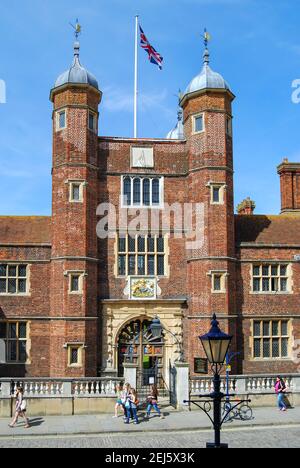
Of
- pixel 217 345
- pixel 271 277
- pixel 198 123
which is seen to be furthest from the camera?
pixel 271 277

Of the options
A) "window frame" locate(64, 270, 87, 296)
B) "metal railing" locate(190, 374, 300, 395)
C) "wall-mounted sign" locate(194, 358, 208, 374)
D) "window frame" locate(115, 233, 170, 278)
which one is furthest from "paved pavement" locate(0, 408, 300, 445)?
"window frame" locate(115, 233, 170, 278)

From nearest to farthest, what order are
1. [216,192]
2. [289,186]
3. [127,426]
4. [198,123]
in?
1. [127,426]
2. [216,192]
3. [198,123]
4. [289,186]

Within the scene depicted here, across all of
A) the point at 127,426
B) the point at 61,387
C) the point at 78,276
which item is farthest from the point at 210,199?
the point at 127,426

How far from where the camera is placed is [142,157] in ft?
83.3

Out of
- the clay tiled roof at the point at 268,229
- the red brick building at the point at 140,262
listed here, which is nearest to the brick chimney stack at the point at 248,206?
the clay tiled roof at the point at 268,229

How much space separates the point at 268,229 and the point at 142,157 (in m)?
6.51

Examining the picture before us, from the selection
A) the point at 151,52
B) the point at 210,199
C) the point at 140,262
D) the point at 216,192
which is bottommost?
the point at 140,262

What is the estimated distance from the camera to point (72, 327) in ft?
76.2

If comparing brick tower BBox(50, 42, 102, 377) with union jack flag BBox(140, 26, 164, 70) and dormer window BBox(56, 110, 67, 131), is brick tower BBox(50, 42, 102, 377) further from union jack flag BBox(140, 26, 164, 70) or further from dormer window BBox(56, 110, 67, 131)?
union jack flag BBox(140, 26, 164, 70)

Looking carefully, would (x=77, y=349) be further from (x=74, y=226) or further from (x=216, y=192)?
(x=216, y=192)

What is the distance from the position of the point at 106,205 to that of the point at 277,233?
7.68 m

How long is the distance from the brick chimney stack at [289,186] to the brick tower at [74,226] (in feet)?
38.4
